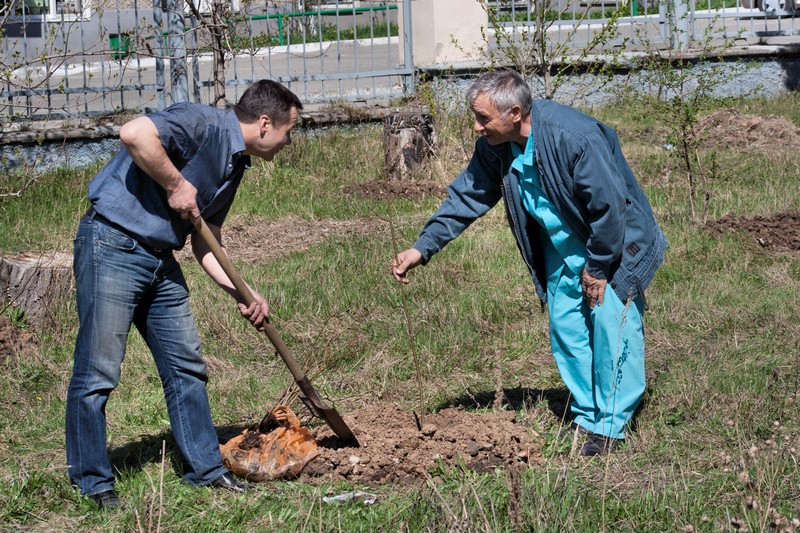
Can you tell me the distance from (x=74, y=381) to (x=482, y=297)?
10.4 ft

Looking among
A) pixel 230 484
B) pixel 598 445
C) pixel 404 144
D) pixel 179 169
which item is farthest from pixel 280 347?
pixel 404 144

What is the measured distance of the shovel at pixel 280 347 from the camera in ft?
12.6

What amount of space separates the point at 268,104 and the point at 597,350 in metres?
1.79

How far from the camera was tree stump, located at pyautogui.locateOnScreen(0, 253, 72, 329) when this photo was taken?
6.20 metres

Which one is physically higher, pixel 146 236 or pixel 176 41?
pixel 176 41

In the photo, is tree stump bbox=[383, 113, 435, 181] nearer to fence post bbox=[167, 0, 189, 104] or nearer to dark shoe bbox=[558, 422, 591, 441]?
fence post bbox=[167, 0, 189, 104]

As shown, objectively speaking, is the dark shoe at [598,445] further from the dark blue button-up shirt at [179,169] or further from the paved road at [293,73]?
the paved road at [293,73]

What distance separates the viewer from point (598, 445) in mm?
4387

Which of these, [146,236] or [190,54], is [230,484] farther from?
[190,54]

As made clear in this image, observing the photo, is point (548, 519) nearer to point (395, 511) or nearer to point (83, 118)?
point (395, 511)

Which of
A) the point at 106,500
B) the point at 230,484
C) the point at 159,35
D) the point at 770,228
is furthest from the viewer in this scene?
the point at 159,35

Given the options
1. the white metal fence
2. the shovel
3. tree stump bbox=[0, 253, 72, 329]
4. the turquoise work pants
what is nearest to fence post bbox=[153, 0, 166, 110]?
the white metal fence

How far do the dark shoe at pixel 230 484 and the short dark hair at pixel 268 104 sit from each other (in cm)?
151

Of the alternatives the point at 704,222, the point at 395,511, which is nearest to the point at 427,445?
the point at 395,511
